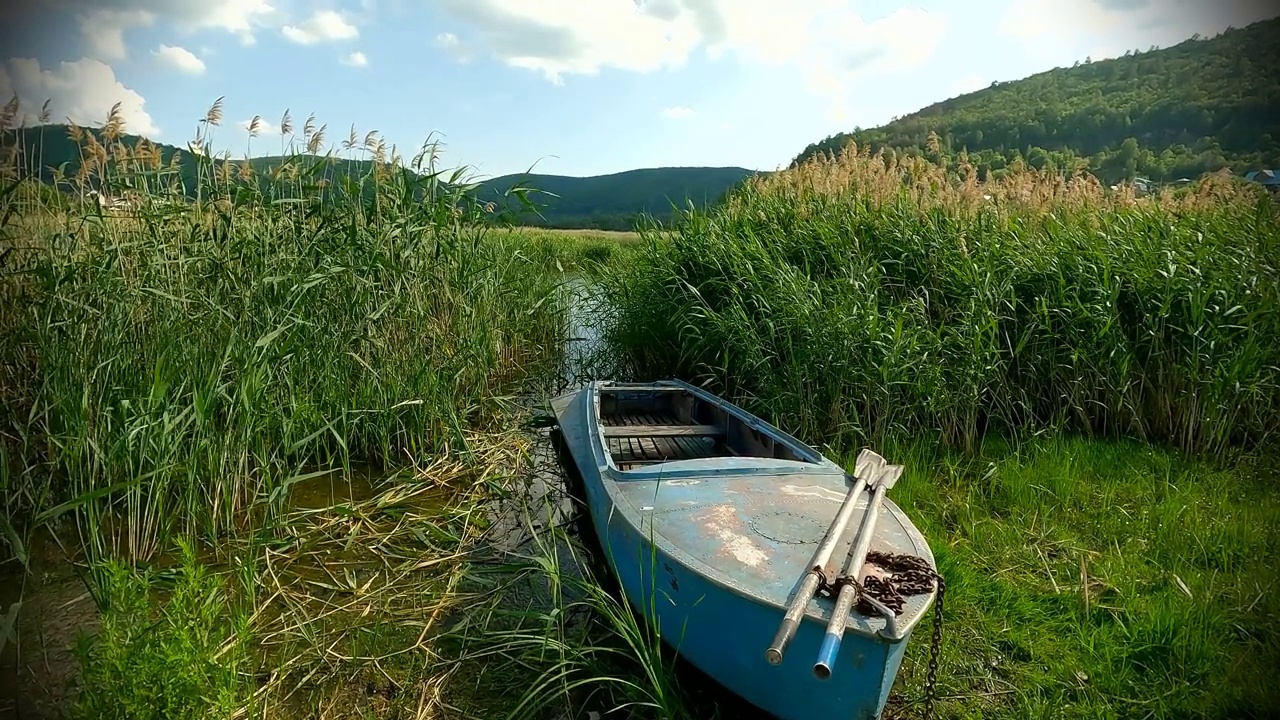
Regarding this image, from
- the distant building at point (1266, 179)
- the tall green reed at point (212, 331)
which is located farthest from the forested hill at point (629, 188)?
the tall green reed at point (212, 331)

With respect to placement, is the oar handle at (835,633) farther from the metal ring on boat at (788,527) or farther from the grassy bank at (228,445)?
the grassy bank at (228,445)

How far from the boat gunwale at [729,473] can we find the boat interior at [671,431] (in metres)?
0.12

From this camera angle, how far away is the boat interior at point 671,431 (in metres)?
4.96

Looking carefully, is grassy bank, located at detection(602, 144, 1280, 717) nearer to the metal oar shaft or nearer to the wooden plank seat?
the wooden plank seat

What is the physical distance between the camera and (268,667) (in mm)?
3199

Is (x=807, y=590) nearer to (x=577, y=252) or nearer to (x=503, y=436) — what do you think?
(x=503, y=436)

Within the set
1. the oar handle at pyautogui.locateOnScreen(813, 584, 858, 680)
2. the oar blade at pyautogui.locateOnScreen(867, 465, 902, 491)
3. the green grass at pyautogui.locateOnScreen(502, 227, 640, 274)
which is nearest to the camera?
the oar handle at pyautogui.locateOnScreen(813, 584, 858, 680)

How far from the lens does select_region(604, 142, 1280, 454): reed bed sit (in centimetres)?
513

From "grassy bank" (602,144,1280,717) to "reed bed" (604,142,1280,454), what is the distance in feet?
0.08

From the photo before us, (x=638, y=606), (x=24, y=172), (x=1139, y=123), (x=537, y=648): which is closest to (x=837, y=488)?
(x=638, y=606)

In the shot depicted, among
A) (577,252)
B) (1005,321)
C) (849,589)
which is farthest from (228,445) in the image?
(577,252)

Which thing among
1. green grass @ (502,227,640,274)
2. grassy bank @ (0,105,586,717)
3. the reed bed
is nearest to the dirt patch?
grassy bank @ (0,105,586,717)

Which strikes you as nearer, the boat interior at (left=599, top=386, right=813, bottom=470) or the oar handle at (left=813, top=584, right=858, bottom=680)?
the oar handle at (left=813, top=584, right=858, bottom=680)

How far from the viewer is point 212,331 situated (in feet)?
14.0
